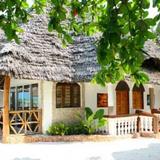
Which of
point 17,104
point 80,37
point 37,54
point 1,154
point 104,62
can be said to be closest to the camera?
point 104,62

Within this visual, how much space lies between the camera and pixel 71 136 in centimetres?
1366

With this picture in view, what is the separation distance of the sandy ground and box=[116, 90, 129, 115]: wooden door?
8.94 ft

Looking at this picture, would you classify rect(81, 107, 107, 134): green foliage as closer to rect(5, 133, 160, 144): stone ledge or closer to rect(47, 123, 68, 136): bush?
rect(5, 133, 160, 144): stone ledge

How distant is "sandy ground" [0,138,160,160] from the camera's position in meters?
10.1

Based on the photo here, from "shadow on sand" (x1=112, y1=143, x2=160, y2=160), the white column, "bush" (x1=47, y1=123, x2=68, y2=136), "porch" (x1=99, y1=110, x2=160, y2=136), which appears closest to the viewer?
"shadow on sand" (x1=112, y1=143, x2=160, y2=160)

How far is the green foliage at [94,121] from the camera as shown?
14144 mm

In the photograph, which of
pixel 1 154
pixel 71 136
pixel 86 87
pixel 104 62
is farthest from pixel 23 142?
pixel 104 62

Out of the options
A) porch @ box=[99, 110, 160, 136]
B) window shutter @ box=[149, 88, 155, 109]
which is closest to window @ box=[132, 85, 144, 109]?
window shutter @ box=[149, 88, 155, 109]

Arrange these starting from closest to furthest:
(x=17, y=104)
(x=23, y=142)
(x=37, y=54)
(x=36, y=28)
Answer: (x=23, y=142) → (x=37, y=54) → (x=36, y=28) → (x=17, y=104)

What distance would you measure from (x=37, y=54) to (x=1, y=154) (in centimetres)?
A: 468

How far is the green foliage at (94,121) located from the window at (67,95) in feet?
3.01

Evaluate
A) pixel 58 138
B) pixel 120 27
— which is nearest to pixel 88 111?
pixel 58 138

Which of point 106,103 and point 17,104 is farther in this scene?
point 17,104

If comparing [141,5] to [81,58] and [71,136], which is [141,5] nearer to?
[71,136]
